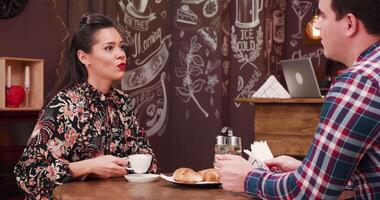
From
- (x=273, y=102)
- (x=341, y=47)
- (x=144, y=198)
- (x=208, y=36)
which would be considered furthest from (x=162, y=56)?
(x=341, y=47)

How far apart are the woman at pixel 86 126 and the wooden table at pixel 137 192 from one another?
0.22 meters

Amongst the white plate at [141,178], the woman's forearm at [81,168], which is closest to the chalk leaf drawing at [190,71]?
the woman's forearm at [81,168]

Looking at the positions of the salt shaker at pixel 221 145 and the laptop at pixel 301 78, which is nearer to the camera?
the salt shaker at pixel 221 145

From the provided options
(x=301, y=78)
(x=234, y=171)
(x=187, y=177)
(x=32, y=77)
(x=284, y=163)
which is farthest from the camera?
(x=32, y=77)

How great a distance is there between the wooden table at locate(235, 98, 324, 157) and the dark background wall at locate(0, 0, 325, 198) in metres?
1.28

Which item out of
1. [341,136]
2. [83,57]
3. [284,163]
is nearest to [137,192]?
[284,163]

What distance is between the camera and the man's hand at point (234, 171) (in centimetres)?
156

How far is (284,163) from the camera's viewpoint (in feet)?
6.01

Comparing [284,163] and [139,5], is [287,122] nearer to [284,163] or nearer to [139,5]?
[284,163]

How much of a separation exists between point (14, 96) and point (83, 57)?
106 centimetres

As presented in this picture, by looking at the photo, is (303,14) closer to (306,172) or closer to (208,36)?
(208,36)

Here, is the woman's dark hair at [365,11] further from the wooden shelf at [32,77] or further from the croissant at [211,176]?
the wooden shelf at [32,77]

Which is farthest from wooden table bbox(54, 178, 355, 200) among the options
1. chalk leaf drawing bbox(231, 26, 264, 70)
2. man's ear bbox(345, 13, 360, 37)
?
chalk leaf drawing bbox(231, 26, 264, 70)

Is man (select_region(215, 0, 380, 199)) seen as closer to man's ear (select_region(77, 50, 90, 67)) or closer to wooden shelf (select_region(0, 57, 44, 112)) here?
man's ear (select_region(77, 50, 90, 67))
